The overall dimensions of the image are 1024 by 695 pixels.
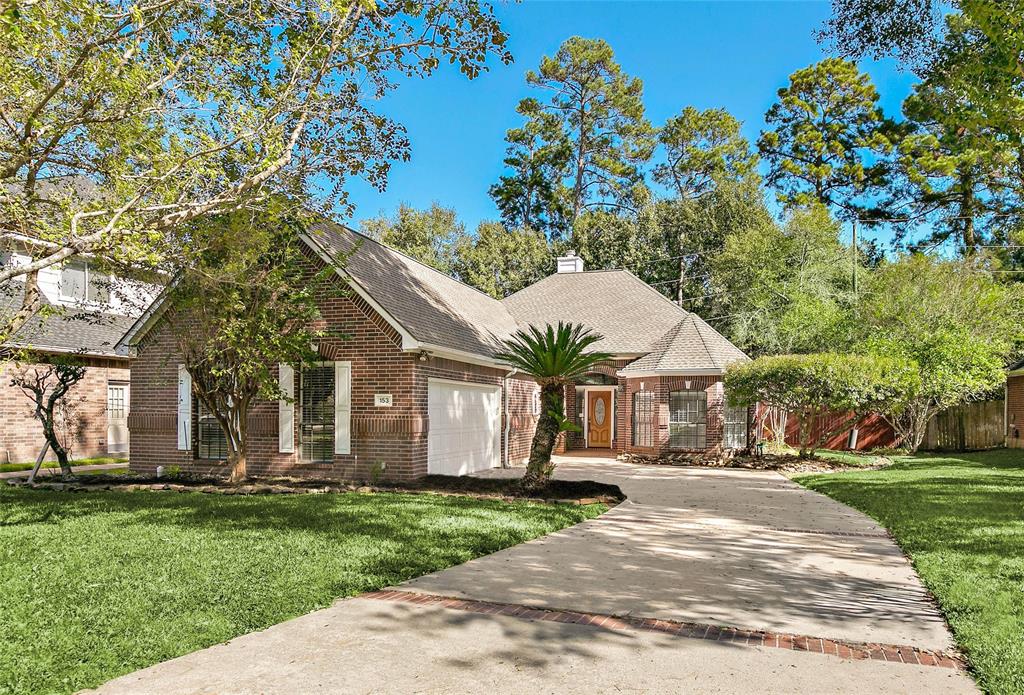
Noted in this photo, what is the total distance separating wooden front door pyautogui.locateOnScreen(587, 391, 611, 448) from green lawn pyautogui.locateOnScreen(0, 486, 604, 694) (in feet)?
44.6

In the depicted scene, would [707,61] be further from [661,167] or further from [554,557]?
[554,557]

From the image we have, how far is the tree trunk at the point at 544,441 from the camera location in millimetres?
13016

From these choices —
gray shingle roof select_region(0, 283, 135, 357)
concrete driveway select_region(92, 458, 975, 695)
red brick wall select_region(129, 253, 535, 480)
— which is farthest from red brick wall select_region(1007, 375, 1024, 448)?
gray shingle roof select_region(0, 283, 135, 357)

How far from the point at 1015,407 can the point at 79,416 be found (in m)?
29.3

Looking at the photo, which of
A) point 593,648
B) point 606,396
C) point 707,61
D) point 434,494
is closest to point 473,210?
point 707,61

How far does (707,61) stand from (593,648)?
88.7 feet

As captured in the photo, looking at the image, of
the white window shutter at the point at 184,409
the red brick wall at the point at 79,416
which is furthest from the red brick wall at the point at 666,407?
the red brick wall at the point at 79,416

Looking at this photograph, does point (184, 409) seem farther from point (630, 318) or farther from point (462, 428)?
point (630, 318)

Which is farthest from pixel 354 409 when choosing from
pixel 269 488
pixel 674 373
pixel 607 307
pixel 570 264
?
pixel 570 264

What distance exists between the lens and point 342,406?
15039mm

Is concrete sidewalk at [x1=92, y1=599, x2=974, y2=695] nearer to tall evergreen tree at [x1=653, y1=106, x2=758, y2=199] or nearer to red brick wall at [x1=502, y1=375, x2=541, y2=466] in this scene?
red brick wall at [x1=502, y1=375, x2=541, y2=466]

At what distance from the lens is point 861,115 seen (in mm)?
39625

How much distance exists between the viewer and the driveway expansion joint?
16.4 ft

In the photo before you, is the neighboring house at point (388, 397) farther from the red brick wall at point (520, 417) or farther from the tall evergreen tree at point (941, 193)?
the tall evergreen tree at point (941, 193)
